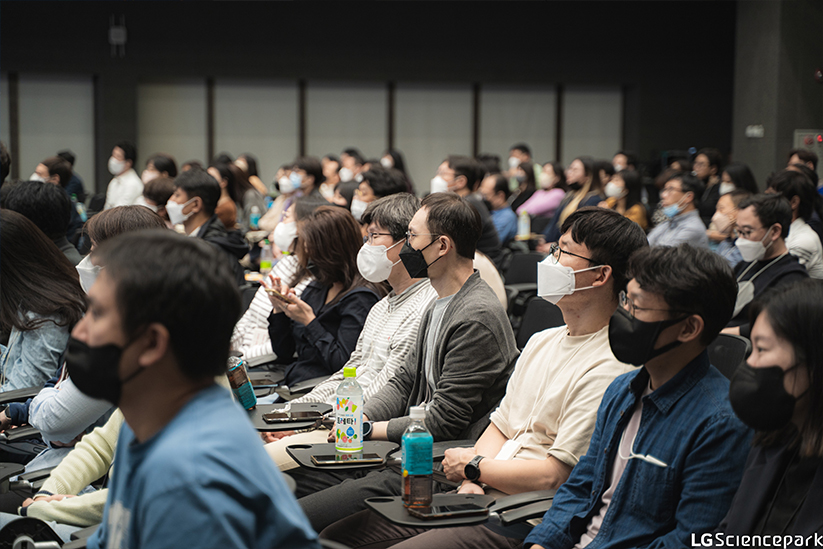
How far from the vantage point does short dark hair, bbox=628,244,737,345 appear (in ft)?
5.93

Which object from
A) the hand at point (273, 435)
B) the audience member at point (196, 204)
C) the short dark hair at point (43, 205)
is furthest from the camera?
the audience member at point (196, 204)

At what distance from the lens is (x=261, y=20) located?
1292 centimetres

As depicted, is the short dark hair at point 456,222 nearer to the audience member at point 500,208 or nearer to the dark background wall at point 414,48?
the audience member at point 500,208

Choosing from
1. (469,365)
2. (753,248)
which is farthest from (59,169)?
(753,248)

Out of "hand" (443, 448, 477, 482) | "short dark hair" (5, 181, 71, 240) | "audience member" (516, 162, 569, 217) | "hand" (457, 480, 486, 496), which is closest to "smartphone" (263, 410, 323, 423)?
"hand" (443, 448, 477, 482)

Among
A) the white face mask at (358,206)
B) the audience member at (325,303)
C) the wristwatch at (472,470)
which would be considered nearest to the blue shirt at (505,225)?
the white face mask at (358,206)

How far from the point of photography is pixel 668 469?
69.2 inches

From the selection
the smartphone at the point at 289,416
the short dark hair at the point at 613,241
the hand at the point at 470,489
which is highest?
the short dark hair at the point at 613,241

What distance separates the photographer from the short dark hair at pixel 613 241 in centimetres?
230

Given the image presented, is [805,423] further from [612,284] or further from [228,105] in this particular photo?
[228,105]

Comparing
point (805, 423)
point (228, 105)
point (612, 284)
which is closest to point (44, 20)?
point (228, 105)

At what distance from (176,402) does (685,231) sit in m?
5.31

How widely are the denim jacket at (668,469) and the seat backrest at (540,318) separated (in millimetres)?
1502

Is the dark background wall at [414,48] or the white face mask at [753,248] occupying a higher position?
the dark background wall at [414,48]
